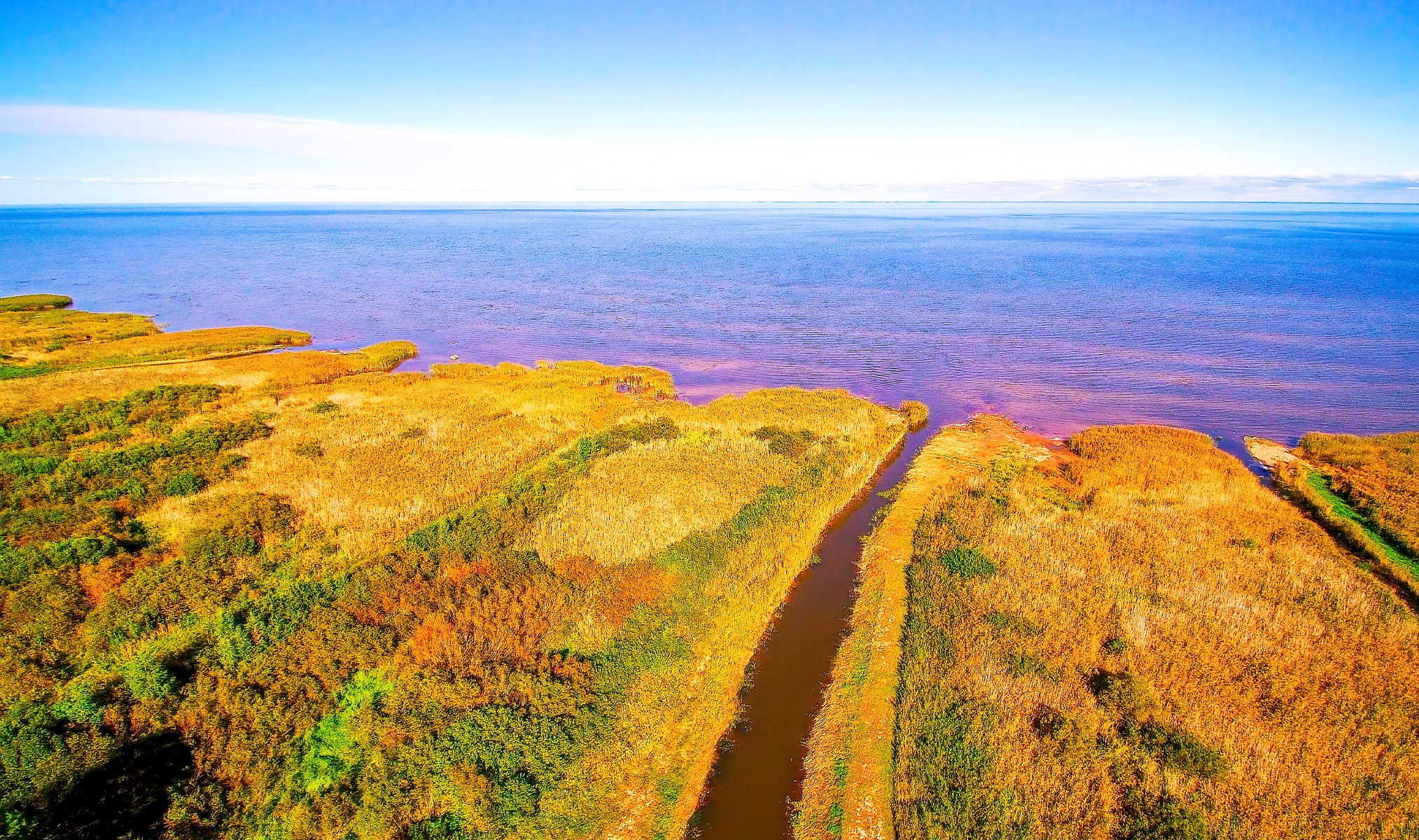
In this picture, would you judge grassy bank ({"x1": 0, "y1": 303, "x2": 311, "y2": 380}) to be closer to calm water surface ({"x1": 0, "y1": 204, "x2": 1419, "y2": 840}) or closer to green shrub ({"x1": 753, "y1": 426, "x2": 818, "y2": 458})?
calm water surface ({"x1": 0, "y1": 204, "x2": 1419, "y2": 840})

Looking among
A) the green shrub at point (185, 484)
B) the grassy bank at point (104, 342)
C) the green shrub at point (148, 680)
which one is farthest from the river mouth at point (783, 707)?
the grassy bank at point (104, 342)

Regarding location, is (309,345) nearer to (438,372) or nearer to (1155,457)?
(438,372)

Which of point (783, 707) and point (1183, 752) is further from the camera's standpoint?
point (783, 707)

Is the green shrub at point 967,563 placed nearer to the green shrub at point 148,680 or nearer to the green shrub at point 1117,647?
the green shrub at point 1117,647

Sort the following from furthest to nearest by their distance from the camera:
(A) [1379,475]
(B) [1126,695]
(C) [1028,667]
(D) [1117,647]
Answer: (A) [1379,475] → (D) [1117,647] → (C) [1028,667] → (B) [1126,695]

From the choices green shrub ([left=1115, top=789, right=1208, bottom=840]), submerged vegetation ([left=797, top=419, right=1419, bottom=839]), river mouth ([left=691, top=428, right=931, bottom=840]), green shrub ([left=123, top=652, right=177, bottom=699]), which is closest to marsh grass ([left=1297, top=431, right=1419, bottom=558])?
submerged vegetation ([left=797, top=419, right=1419, bottom=839])

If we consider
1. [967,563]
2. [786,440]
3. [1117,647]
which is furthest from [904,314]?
[1117,647]

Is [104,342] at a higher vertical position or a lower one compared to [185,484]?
higher

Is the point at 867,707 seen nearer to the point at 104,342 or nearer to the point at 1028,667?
the point at 1028,667
